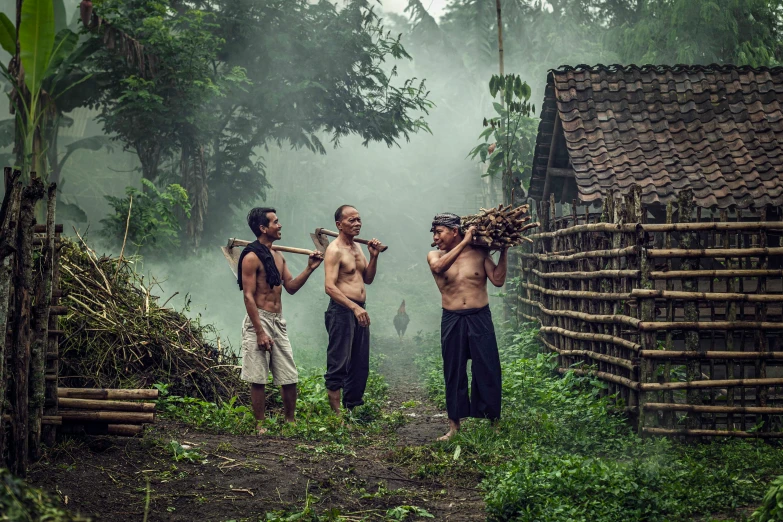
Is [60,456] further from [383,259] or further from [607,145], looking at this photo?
[383,259]

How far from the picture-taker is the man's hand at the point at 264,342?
6.98 meters

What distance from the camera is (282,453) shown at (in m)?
5.93

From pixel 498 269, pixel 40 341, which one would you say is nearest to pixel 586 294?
pixel 498 269

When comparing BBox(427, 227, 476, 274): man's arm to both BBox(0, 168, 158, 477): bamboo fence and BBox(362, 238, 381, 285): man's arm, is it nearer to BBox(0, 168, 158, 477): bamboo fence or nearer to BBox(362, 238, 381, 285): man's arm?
BBox(362, 238, 381, 285): man's arm

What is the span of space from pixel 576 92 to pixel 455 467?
6.56 metres

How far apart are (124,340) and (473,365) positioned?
3288 millimetres

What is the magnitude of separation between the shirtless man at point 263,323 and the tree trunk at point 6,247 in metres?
2.66

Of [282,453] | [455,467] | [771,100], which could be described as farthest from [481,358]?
[771,100]

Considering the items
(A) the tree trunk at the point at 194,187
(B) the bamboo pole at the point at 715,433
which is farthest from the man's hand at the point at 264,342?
(A) the tree trunk at the point at 194,187

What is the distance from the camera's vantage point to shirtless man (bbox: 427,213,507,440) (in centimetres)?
695

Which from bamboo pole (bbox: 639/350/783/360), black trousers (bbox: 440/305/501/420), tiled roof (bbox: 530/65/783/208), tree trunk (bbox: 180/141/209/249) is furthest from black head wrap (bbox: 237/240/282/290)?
tree trunk (bbox: 180/141/209/249)

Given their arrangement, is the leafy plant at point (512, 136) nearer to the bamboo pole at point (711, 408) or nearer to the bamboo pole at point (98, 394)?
the bamboo pole at point (711, 408)

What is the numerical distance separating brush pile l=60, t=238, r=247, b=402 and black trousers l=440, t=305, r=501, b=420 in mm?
2493

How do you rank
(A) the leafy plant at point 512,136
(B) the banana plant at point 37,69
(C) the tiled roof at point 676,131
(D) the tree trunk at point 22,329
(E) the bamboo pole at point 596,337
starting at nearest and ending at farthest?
(D) the tree trunk at point 22,329 < (E) the bamboo pole at point 596,337 < (C) the tiled roof at point 676,131 < (B) the banana plant at point 37,69 < (A) the leafy plant at point 512,136
